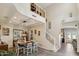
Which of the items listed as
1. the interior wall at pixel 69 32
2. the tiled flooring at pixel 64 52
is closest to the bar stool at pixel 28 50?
the tiled flooring at pixel 64 52

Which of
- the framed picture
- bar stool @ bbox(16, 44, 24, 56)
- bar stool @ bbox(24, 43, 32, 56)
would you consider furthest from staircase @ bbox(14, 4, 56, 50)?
the framed picture

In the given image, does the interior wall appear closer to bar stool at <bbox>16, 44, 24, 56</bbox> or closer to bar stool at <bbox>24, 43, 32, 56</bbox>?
bar stool at <bbox>24, 43, 32, 56</bbox>

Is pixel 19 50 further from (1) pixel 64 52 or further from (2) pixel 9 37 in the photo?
(1) pixel 64 52

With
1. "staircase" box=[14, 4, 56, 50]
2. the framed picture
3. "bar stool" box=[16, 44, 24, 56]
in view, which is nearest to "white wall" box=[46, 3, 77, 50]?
"staircase" box=[14, 4, 56, 50]

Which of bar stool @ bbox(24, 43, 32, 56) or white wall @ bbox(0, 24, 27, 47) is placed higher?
white wall @ bbox(0, 24, 27, 47)

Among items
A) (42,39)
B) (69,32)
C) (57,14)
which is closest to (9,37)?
(42,39)

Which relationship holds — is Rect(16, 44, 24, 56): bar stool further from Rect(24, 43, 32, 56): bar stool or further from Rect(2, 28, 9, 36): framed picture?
Rect(2, 28, 9, 36): framed picture

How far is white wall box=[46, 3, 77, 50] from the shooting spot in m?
2.17

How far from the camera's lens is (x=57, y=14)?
2.19 metres

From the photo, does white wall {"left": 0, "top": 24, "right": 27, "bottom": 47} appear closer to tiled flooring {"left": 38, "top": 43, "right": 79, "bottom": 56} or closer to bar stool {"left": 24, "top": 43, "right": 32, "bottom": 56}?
bar stool {"left": 24, "top": 43, "right": 32, "bottom": 56}

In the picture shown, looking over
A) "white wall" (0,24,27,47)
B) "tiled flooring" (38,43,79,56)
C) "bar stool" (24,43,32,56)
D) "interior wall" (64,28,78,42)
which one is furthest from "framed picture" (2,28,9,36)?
"interior wall" (64,28,78,42)

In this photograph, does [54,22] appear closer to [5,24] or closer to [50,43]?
[50,43]

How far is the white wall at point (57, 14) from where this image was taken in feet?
7.11

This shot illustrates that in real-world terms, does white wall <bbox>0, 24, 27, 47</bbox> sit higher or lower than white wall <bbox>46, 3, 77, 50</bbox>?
lower
